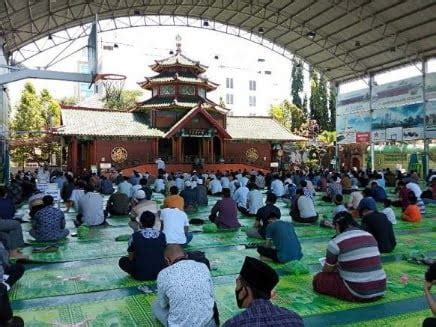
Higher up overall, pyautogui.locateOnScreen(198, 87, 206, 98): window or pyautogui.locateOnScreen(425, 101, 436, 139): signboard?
pyautogui.locateOnScreen(198, 87, 206, 98): window

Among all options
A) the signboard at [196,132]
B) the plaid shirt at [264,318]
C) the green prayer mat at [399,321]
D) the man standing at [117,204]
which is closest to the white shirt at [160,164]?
the signboard at [196,132]

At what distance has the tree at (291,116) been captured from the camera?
39.5 meters

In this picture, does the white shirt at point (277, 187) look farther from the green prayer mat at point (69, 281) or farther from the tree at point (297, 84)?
the tree at point (297, 84)

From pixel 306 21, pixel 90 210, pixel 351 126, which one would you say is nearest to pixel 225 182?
pixel 90 210

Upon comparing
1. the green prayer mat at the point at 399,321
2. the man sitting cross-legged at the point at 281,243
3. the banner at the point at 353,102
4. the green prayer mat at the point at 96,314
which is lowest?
the green prayer mat at the point at 399,321

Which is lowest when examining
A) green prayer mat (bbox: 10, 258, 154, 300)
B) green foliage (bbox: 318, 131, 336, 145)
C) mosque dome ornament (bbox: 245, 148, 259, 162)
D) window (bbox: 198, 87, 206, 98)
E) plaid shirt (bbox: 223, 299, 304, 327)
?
green prayer mat (bbox: 10, 258, 154, 300)

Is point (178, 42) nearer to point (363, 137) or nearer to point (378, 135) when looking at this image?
point (363, 137)

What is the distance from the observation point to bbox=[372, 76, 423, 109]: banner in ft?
82.1

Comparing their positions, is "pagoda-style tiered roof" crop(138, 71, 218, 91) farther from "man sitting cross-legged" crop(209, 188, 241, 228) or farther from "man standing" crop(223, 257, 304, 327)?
"man standing" crop(223, 257, 304, 327)

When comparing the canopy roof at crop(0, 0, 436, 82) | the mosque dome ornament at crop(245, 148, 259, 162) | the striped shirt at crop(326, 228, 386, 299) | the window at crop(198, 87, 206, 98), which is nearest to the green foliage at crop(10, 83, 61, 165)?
the canopy roof at crop(0, 0, 436, 82)

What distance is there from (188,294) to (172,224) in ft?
10.9

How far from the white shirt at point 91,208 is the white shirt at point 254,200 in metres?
3.46

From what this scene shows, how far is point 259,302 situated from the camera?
2.57 metres

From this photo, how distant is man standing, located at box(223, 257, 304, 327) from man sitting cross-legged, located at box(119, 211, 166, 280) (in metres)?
2.60
